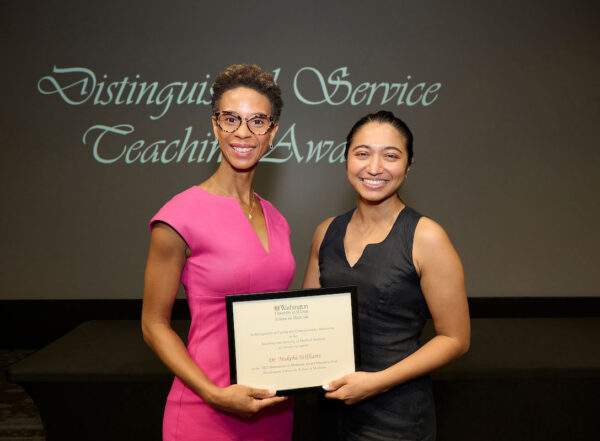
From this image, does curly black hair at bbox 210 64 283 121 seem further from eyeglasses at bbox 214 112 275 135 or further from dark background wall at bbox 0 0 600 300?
dark background wall at bbox 0 0 600 300

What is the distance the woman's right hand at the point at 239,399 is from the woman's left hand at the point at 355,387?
0.58ft

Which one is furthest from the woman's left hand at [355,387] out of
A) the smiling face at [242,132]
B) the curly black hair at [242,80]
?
the curly black hair at [242,80]

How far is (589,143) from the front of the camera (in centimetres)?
383

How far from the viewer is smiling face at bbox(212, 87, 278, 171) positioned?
1.29m

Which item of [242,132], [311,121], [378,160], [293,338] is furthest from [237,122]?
[311,121]

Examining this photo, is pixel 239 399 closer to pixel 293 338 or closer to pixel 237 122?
pixel 293 338

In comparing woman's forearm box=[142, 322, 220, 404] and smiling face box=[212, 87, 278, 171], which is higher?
smiling face box=[212, 87, 278, 171]

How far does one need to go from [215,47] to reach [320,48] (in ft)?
3.02

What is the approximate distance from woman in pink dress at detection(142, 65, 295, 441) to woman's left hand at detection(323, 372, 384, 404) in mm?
166

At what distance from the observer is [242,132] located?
1.28 m

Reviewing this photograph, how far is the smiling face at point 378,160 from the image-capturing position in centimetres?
130

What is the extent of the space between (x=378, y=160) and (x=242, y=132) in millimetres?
420

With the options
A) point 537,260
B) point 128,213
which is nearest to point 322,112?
point 128,213

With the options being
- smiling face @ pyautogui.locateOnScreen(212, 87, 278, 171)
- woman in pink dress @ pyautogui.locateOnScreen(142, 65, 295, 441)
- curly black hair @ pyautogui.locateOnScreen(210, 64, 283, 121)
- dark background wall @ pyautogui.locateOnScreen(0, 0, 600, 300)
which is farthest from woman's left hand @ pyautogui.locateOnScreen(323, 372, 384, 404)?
Result: dark background wall @ pyautogui.locateOnScreen(0, 0, 600, 300)
